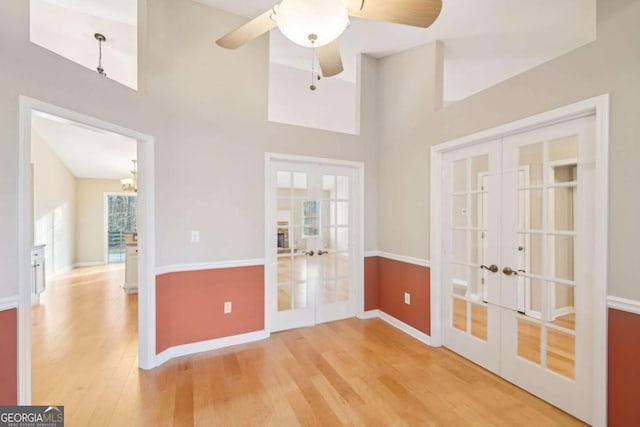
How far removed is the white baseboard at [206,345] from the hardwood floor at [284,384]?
8 cm

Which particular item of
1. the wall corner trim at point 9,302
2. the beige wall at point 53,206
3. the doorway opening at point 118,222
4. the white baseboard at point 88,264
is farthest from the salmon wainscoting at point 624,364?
the white baseboard at point 88,264

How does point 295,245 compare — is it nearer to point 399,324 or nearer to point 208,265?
point 208,265

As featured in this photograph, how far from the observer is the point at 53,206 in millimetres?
6082

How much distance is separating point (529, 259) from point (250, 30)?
2609 mm

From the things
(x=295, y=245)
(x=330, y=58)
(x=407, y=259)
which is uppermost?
(x=330, y=58)

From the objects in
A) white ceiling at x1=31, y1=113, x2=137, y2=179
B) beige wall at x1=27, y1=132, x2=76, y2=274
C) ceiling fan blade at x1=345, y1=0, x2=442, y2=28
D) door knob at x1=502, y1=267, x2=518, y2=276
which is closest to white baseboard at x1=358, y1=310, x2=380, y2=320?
door knob at x1=502, y1=267, x2=518, y2=276

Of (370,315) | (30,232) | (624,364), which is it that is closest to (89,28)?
(30,232)

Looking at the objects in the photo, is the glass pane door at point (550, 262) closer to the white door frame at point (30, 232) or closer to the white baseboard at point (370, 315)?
the white baseboard at point (370, 315)

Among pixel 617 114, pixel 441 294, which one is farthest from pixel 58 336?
pixel 617 114

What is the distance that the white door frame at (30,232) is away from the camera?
1.60 metres

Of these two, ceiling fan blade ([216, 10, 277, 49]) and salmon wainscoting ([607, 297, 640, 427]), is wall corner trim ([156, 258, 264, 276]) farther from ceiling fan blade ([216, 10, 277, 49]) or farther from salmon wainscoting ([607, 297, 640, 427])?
salmon wainscoting ([607, 297, 640, 427])

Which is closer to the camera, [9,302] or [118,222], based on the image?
[9,302]

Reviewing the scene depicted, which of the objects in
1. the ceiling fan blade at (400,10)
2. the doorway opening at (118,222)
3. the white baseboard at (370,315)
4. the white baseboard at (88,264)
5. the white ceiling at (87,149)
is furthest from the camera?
the doorway opening at (118,222)

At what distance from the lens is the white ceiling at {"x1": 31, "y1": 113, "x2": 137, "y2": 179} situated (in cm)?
543
